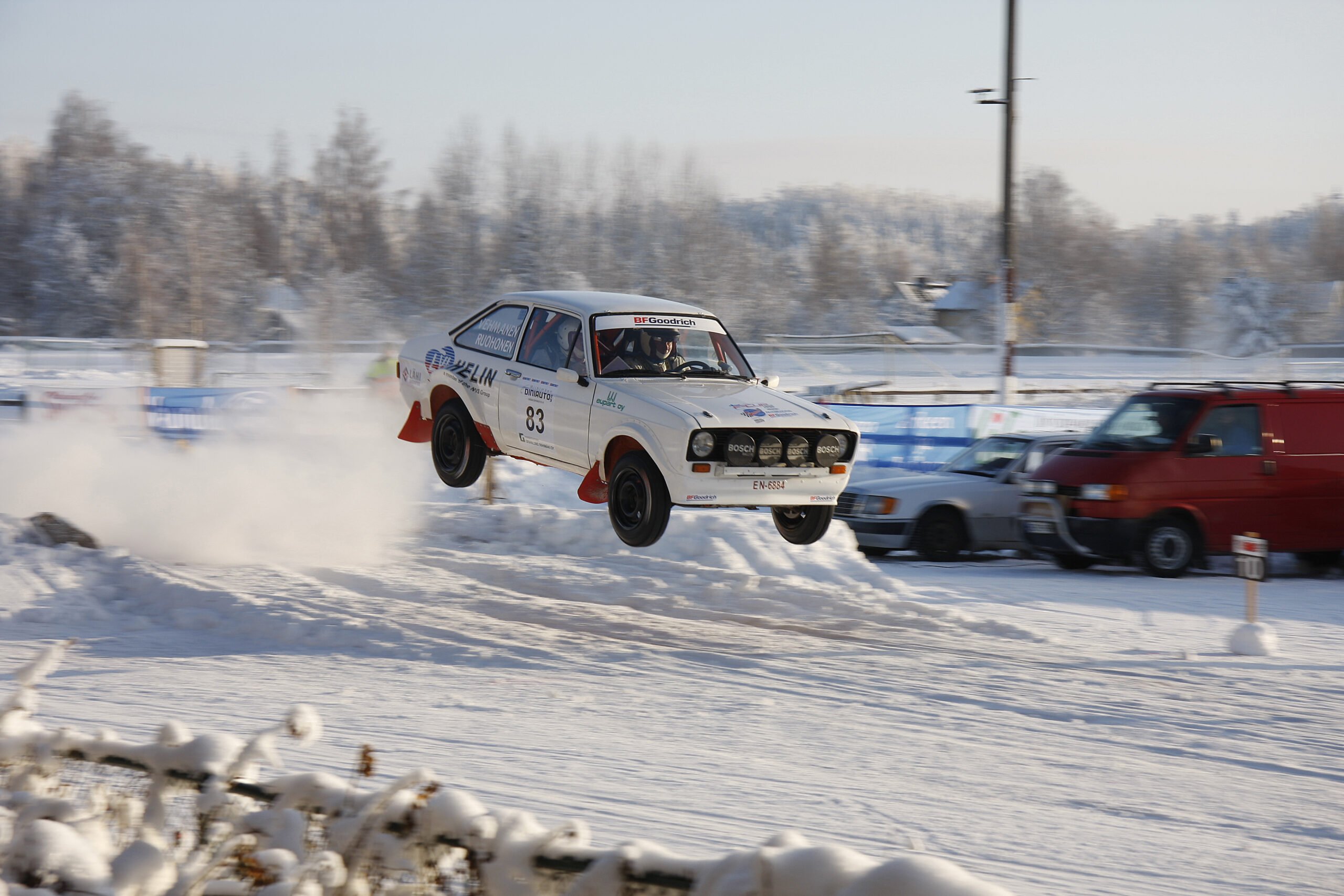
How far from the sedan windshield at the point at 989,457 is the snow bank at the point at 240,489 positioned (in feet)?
20.0

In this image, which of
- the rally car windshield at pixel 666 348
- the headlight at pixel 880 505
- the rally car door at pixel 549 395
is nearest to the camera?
the rally car door at pixel 549 395

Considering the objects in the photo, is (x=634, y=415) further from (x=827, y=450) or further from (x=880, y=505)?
(x=880, y=505)

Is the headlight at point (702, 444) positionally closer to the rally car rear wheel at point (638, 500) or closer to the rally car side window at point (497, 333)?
the rally car rear wheel at point (638, 500)

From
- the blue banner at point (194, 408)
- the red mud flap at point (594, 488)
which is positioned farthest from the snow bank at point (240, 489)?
the red mud flap at point (594, 488)

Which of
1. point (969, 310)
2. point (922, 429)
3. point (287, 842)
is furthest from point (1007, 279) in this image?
point (969, 310)

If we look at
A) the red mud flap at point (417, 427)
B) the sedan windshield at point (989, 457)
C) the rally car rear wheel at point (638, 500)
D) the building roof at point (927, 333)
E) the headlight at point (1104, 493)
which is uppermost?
the building roof at point (927, 333)

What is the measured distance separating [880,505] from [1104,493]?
89.0 inches

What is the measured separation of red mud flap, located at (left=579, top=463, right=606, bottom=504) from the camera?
4.71 meters

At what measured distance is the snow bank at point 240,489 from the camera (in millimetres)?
11258

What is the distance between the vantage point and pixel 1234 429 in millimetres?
11945

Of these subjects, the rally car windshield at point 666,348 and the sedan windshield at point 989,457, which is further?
the sedan windshield at point 989,457

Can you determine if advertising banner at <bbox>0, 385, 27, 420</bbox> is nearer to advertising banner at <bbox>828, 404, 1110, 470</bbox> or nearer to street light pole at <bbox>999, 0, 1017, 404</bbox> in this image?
advertising banner at <bbox>828, 404, 1110, 470</bbox>

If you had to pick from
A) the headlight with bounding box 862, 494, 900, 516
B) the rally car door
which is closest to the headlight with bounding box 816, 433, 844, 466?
the rally car door

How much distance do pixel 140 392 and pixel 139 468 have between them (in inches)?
251
